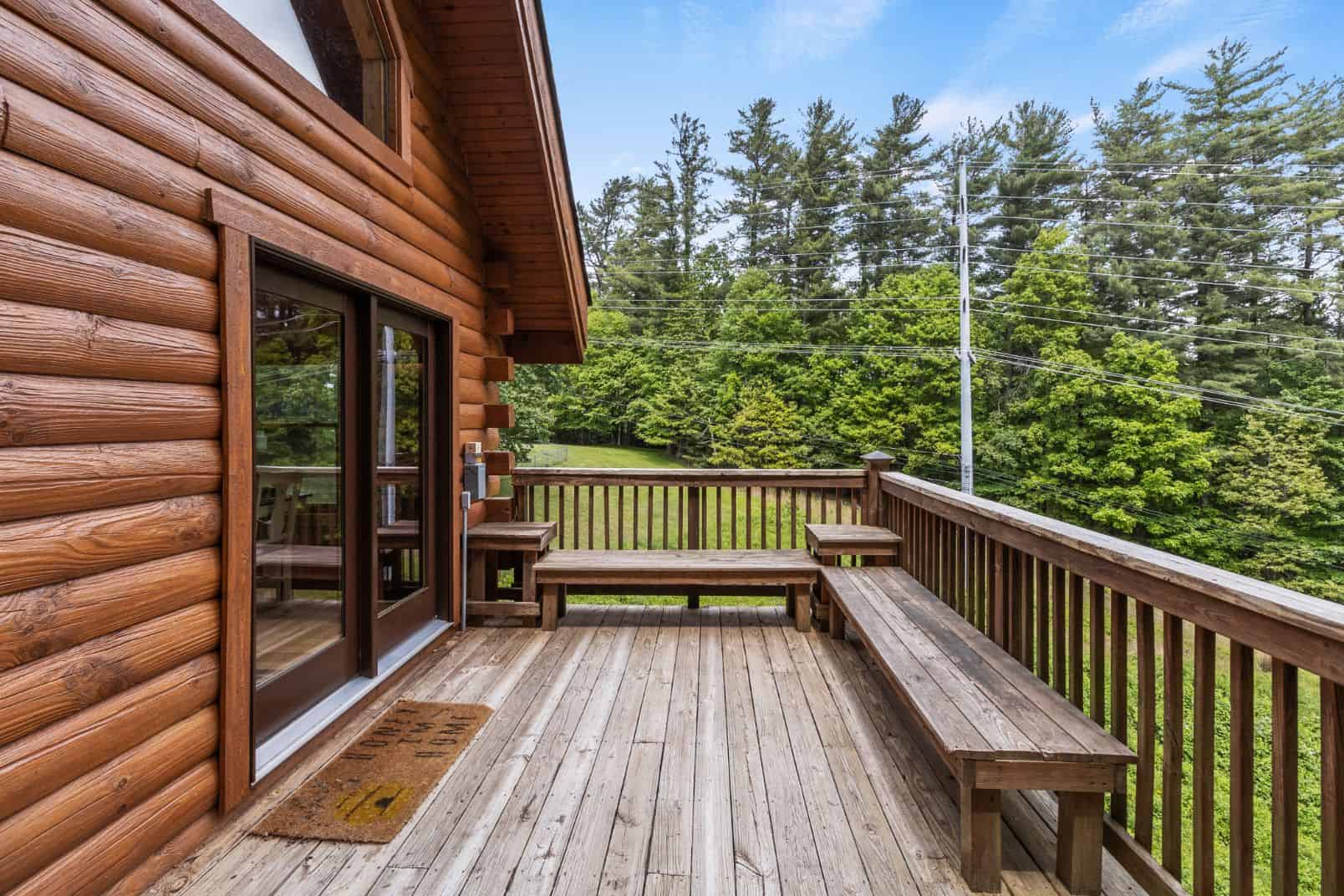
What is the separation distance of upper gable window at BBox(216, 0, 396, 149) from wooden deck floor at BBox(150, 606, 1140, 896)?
259cm

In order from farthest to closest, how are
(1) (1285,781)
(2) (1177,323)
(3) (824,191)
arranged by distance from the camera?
(3) (824,191), (2) (1177,323), (1) (1285,781)

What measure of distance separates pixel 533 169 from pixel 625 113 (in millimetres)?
20038

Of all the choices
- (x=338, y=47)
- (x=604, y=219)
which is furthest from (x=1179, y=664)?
(x=604, y=219)

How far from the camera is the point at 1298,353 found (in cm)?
1458

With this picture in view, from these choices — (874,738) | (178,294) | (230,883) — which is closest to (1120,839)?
(874,738)

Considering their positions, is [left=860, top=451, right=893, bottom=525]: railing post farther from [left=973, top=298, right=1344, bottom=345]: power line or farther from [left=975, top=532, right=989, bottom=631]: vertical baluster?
[left=973, top=298, right=1344, bottom=345]: power line

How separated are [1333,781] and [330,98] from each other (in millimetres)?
3637

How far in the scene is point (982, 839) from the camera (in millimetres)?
1800

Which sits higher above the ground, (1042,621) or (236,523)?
Result: (236,523)

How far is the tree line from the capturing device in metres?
14.6

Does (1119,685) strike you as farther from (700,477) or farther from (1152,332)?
(1152,332)

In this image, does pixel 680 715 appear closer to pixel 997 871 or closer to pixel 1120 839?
pixel 997 871

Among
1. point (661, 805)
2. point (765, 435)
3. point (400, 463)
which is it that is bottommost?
point (661, 805)

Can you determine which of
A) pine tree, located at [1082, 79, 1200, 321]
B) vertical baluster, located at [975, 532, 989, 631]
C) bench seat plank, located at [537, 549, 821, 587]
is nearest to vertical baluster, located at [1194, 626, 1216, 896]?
vertical baluster, located at [975, 532, 989, 631]
